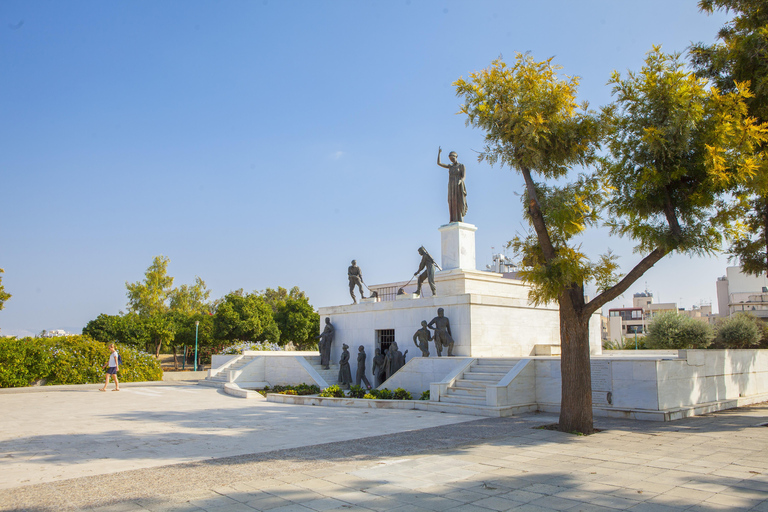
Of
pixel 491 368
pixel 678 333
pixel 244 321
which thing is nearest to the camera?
pixel 491 368

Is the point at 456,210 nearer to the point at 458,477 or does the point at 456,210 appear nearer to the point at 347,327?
the point at 347,327

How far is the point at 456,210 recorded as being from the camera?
2155cm

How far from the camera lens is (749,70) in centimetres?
1194

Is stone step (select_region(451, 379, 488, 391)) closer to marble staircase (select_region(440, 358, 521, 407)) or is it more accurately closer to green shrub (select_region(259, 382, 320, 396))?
marble staircase (select_region(440, 358, 521, 407))

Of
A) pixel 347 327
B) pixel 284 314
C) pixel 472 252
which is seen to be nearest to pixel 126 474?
pixel 347 327

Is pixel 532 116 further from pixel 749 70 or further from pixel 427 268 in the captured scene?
pixel 427 268

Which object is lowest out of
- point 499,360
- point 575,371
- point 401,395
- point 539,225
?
point 401,395

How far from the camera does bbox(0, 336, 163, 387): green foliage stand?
20531mm

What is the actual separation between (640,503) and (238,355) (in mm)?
22038

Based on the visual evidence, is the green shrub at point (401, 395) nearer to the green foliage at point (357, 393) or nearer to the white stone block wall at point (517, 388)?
the green foliage at point (357, 393)

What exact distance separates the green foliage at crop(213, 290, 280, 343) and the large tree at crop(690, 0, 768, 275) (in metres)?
31.8

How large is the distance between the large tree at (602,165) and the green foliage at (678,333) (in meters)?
16.7

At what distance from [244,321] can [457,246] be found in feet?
75.4

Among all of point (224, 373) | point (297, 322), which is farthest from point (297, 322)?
point (224, 373)
